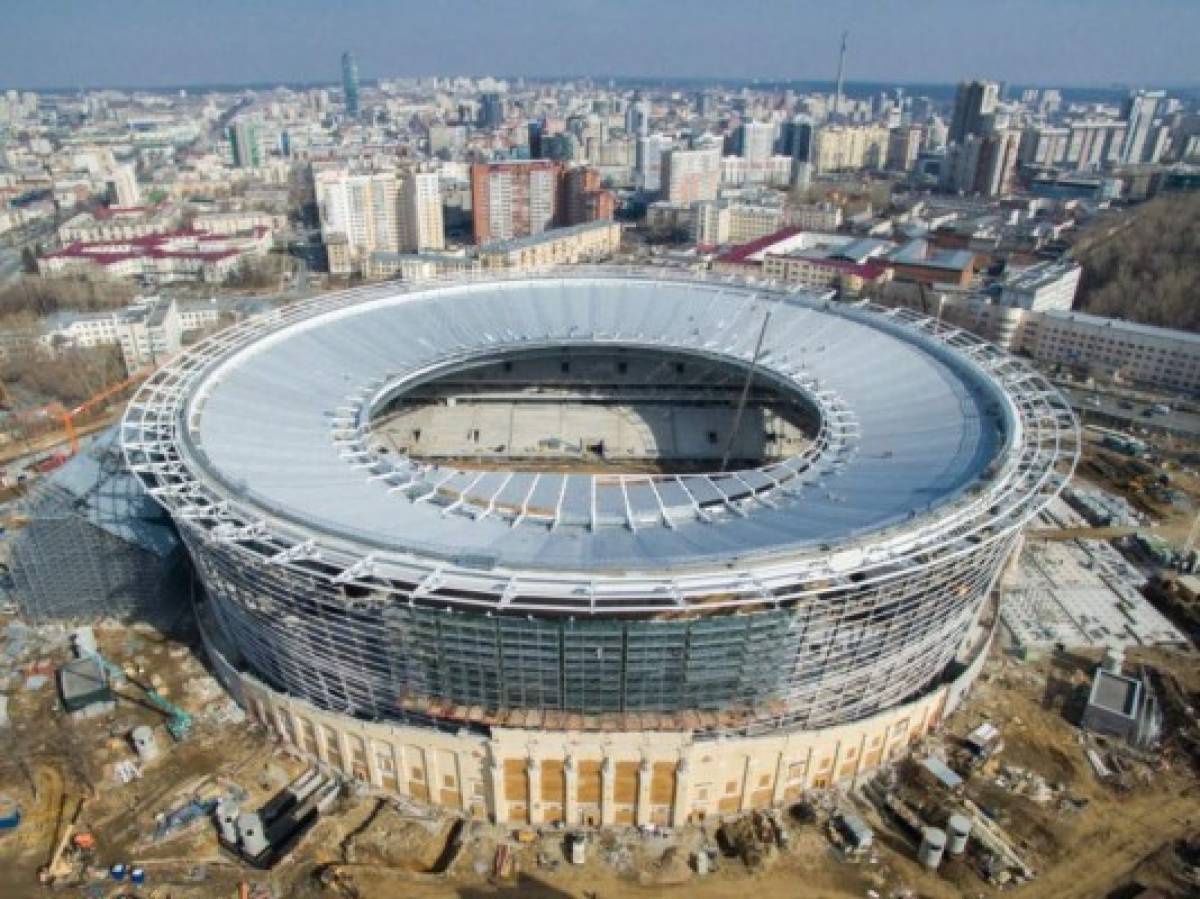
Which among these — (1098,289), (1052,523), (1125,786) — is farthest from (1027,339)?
(1125,786)

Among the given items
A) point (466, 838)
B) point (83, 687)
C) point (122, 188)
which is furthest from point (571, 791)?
point (122, 188)

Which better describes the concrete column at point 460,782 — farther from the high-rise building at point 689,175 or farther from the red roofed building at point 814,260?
the high-rise building at point 689,175

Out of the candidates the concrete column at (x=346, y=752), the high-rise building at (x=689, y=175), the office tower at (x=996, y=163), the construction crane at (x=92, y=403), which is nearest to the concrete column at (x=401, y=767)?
the concrete column at (x=346, y=752)

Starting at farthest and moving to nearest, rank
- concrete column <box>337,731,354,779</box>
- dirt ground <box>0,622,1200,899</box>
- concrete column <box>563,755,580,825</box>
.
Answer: concrete column <box>337,731,354,779</box>, concrete column <box>563,755,580,825</box>, dirt ground <box>0,622,1200,899</box>

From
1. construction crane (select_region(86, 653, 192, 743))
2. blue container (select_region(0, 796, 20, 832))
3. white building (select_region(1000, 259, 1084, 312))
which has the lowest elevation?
blue container (select_region(0, 796, 20, 832))

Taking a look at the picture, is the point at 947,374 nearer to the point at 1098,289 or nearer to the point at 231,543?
the point at 231,543

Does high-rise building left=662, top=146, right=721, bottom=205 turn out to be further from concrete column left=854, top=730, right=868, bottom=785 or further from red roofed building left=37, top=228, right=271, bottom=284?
concrete column left=854, top=730, right=868, bottom=785

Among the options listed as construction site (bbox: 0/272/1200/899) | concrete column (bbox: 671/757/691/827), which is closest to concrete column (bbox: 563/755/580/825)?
construction site (bbox: 0/272/1200/899)
